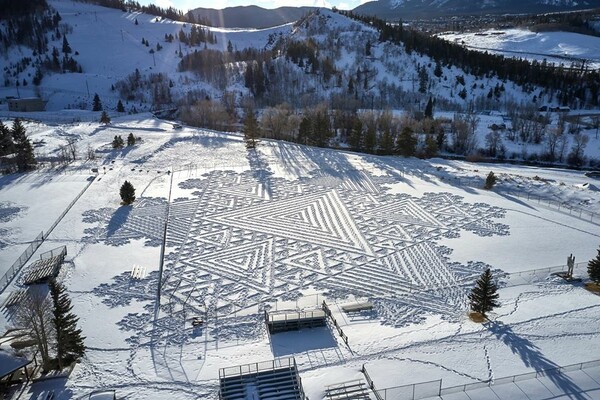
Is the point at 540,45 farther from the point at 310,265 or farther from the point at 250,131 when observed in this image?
the point at 310,265

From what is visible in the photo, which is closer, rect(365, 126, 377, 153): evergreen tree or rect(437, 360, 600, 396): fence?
rect(437, 360, 600, 396): fence

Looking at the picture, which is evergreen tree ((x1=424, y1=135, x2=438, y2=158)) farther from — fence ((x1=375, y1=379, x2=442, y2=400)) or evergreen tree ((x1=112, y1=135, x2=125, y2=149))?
fence ((x1=375, y1=379, x2=442, y2=400))

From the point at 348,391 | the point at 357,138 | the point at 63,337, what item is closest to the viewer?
the point at 348,391

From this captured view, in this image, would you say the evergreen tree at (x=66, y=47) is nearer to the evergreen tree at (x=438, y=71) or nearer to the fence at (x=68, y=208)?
the evergreen tree at (x=438, y=71)

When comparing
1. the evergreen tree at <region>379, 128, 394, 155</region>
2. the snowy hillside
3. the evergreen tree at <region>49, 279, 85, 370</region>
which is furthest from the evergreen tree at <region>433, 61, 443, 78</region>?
the evergreen tree at <region>49, 279, 85, 370</region>

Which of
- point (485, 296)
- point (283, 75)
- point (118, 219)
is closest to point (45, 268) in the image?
point (118, 219)

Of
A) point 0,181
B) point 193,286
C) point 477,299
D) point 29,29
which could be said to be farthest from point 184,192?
point 29,29

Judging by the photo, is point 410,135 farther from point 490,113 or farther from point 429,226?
point 490,113
